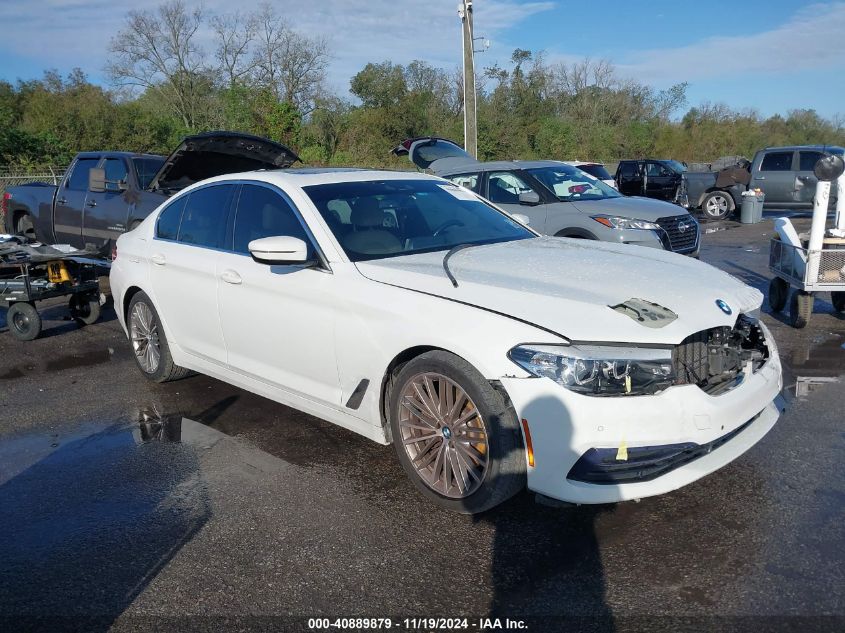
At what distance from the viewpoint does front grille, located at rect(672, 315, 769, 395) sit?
11.0ft

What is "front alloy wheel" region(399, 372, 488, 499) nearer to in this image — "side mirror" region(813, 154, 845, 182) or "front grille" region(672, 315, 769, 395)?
"front grille" region(672, 315, 769, 395)

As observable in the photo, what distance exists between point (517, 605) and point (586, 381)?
96 cm

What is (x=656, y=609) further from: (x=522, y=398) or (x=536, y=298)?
(x=536, y=298)

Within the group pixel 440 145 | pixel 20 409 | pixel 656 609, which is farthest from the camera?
pixel 440 145

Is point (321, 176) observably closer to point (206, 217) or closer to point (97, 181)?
point (206, 217)

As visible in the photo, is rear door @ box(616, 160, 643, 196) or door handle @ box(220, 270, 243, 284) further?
rear door @ box(616, 160, 643, 196)

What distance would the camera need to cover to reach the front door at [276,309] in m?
4.13

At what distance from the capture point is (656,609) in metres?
2.82

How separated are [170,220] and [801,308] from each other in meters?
5.97

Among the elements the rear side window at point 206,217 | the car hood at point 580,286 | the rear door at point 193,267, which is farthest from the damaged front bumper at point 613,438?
the rear side window at point 206,217

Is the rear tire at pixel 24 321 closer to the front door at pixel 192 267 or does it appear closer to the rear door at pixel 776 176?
the front door at pixel 192 267

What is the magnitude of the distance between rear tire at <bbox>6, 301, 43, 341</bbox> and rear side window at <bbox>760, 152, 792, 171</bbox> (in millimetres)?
18147

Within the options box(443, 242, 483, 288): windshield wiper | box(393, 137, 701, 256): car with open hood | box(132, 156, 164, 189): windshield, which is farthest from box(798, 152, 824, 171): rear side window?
box(443, 242, 483, 288): windshield wiper

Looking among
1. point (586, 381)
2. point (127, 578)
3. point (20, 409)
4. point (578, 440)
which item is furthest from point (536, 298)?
point (20, 409)
